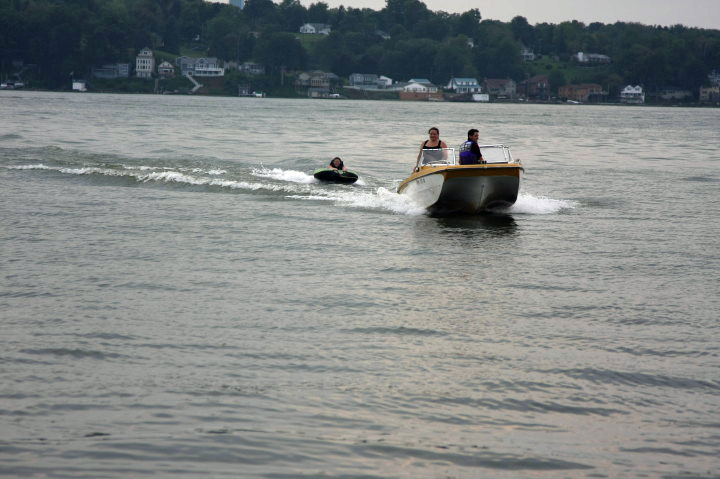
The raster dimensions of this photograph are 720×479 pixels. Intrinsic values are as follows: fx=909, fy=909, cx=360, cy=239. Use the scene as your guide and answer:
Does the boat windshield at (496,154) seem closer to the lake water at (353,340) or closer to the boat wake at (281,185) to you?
the lake water at (353,340)

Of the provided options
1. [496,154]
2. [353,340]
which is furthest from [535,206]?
[353,340]

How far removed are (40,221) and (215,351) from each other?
1227 centimetres

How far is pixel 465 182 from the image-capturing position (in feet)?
77.8

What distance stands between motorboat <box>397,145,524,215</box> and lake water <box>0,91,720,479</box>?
0.53 metres

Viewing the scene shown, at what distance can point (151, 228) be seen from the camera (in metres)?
21.3

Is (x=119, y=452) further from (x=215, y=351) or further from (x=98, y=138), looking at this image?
(x=98, y=138)

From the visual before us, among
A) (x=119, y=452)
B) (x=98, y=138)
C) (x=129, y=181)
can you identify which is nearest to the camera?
(x=119, y=452)

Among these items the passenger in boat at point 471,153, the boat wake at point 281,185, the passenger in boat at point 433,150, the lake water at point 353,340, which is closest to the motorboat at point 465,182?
the passenger in boat at point 433,150

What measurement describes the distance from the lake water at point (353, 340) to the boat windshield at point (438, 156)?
4.60 feet

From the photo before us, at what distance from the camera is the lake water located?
27.8 ft

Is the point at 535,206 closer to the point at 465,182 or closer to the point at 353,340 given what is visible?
the point at 465,182

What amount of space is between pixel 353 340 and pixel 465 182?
12326 millimetres

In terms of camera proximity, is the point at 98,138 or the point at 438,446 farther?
the point at 98,138

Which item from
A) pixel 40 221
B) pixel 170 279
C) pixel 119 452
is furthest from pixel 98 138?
pixel 119 452
